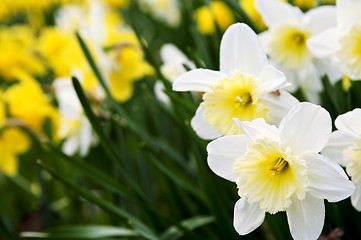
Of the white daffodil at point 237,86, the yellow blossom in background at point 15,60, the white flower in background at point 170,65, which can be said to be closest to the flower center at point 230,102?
the white daffodil at point 237,86

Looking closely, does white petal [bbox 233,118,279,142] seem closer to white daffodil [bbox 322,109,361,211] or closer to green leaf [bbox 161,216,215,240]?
white daffodil [bbox 322,109,361,211]

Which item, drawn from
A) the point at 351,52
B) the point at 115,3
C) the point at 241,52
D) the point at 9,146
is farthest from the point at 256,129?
the point at 115,3

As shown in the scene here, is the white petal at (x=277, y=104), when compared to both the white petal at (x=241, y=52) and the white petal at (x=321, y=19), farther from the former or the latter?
the white petal at (x=321, y=19)

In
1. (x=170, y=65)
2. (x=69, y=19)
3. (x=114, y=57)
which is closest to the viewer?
(x=170, y=65)

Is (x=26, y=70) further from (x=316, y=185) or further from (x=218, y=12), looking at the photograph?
(x=316, y=185)

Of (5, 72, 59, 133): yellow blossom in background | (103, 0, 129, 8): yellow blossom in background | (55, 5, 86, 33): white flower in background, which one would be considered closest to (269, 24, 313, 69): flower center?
(5, 72, 59, 133): yellow blossom in background

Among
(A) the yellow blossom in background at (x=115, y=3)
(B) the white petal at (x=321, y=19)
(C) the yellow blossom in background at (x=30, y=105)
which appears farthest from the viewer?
(A) the yellow blossom in background at (x=115, y=3)

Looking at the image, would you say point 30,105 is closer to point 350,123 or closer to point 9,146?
point 9,146
